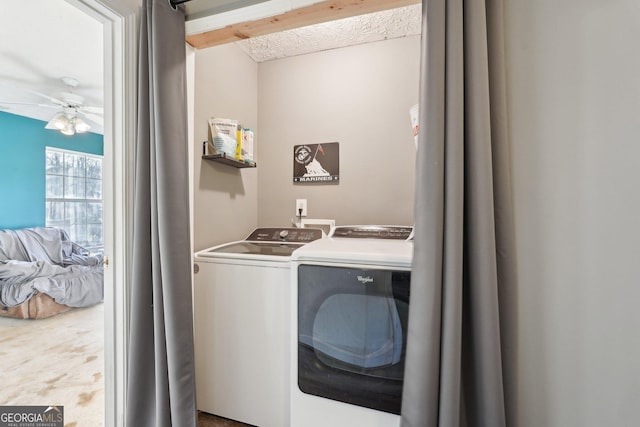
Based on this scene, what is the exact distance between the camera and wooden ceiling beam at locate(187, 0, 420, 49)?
1087 millimetres

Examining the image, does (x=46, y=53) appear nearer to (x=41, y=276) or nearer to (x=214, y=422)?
(x=41, y=276)

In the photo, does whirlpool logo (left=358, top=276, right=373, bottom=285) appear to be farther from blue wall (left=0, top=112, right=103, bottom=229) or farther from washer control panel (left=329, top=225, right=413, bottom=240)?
blue wall (left=0, top=112, right=103, bottom=229)

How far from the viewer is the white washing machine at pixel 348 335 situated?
105cm

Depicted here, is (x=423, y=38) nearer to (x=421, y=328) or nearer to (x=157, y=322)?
(x=421, y=328)

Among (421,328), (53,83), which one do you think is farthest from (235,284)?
(53,83)

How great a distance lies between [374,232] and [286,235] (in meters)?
0.65

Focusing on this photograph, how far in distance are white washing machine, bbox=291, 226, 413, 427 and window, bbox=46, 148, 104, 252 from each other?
4907 millimetres

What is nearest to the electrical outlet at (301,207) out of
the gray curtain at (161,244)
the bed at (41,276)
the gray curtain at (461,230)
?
the gray curtain at (161,244)

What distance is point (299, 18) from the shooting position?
1.18 metres

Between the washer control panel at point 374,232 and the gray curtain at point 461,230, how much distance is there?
70 centimetres

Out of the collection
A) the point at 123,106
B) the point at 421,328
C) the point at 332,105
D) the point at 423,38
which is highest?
the point at 332,105

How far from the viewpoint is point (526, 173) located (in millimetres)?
917

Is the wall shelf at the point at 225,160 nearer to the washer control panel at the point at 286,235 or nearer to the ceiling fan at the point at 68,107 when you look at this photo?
the washer control panel at the point at 286,235

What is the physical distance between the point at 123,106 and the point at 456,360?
1716 mm
